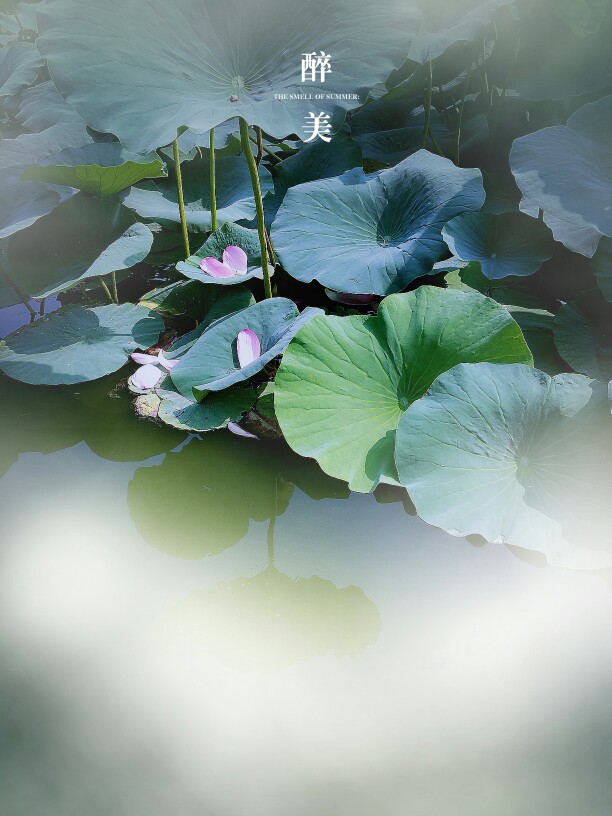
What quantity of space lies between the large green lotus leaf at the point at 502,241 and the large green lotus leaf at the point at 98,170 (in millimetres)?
797

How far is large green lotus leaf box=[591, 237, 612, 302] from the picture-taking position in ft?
4.71

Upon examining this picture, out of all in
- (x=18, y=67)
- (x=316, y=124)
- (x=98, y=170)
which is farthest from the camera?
(x=18, y=67)

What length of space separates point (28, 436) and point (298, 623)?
0.84 m

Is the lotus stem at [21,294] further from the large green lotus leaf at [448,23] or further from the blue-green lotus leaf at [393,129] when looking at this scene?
the large green lotus leaf at [448,23]

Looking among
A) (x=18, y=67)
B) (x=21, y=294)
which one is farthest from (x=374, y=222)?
(x=18, y=67)

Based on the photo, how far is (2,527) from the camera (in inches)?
49.1

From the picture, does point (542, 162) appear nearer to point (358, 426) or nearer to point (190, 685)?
point (358, 426)

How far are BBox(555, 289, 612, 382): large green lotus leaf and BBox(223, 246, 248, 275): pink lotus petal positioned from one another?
31.6 inches

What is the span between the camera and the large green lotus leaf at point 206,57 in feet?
4.10

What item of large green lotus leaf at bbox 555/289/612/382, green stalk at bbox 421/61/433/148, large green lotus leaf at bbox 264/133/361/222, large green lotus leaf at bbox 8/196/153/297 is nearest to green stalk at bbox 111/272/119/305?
large green lotus leaf at bbox 8/196/153/297

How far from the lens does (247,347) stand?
53.8 inches

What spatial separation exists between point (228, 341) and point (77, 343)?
44cm

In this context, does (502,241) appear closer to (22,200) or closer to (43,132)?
(22,200)

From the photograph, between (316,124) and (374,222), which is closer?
(316,124)
